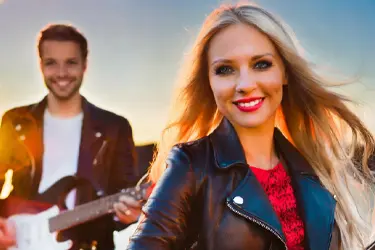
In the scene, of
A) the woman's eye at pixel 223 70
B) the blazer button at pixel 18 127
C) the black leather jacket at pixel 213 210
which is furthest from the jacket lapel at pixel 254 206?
the blazer button at pixel 18 127

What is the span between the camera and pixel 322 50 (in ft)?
6.41

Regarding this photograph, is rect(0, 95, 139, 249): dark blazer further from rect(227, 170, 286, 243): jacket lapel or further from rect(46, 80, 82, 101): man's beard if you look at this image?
rect(227, 170, 286, 243): jacket lapel

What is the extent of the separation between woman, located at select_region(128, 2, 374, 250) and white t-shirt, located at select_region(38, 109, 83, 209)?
22.2 inches

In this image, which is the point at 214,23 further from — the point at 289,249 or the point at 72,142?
the point at 72,142

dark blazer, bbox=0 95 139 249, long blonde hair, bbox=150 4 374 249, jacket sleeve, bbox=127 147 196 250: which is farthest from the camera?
dark blazer, bbox=0 95 139 249

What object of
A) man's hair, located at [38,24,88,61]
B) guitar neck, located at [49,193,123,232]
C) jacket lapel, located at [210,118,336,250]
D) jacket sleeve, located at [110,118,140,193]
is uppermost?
man's hair, located at [38,24,88,61]

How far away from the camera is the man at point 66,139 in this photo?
1852 mm

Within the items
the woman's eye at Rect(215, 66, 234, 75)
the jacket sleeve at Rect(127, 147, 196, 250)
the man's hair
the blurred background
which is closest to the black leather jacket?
the jacket sleeve at Rect(127, 147, 196, 250)

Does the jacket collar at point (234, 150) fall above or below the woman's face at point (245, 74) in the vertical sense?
below

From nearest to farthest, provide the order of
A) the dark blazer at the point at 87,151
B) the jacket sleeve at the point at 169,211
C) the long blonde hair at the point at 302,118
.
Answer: the jacket sleeve at the point at 169,211
the long blonde hair at the point at 302,118
the dark blazer at the point at 87,151

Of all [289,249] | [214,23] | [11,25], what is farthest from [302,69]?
[11,25]

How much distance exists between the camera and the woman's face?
109 cm

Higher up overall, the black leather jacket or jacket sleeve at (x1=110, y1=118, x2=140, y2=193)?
the black leather jacket

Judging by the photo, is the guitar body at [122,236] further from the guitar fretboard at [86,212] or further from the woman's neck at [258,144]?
the woman's neck at [258,144]
